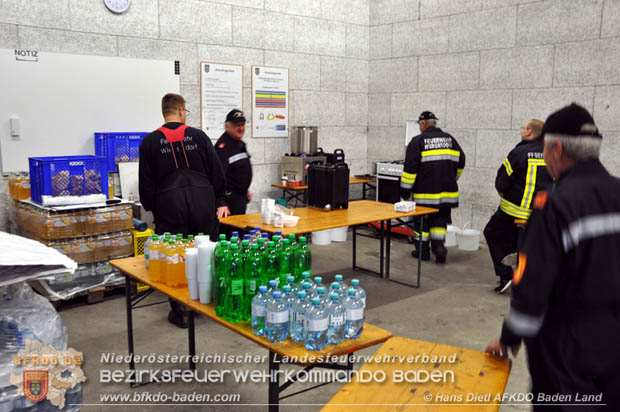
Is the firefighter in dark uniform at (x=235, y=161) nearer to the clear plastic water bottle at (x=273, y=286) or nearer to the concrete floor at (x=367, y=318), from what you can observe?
the concrete floor at (x=367, y=318)

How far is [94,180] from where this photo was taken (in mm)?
4785

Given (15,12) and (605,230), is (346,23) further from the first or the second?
(605,230)

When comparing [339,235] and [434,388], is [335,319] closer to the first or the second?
[434,388]

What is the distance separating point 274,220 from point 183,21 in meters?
3.24

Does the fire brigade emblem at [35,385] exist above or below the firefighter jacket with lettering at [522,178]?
below

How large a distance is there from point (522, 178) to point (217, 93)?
3768 mm

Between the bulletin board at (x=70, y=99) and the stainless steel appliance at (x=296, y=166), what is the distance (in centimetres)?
186

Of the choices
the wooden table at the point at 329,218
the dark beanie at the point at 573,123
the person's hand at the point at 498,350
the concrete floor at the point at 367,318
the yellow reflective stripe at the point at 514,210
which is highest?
the dark beanie at the point at 573,123

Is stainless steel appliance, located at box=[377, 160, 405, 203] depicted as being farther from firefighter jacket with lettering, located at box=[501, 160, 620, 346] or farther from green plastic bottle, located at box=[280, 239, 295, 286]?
firefighter jacket with lettering, located at box=[501, 160, 620, 346]

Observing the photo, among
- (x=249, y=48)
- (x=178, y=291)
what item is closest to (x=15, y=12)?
(x=249, y=48)

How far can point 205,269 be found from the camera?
2486mm

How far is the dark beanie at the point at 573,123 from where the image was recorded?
1.74 metres

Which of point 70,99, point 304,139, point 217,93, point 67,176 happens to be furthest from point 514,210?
point 70,99

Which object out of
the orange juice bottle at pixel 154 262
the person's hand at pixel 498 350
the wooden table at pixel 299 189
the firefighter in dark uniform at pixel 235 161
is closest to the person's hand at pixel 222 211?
the firefighter in dark uniform at pixel 235 161
